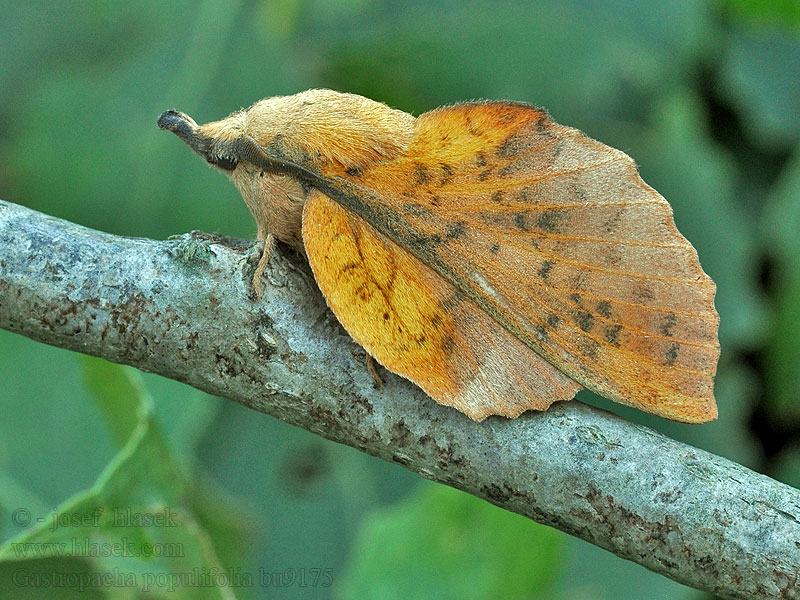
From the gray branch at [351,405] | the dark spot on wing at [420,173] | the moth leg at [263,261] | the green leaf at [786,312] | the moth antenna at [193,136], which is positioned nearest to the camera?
the gray branch at [351,405]

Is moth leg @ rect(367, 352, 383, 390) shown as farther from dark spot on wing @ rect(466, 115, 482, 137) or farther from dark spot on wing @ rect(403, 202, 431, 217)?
dark spot on wing @ rect(466, 115, 482, 137)

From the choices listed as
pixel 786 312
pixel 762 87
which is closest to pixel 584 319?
pixel 786 312

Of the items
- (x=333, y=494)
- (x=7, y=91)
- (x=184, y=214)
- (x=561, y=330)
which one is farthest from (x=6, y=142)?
(x=561, y=330)

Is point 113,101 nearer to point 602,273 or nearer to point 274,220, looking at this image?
point 274,220

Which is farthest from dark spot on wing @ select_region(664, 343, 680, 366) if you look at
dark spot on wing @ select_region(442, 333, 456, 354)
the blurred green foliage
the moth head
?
the blurred green foliage

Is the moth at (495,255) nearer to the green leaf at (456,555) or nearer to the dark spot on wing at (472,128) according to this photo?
the dark spot on wing at (472,128)

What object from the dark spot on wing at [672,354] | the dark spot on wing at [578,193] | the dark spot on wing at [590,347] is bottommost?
the dark spot on wing at [590,347]

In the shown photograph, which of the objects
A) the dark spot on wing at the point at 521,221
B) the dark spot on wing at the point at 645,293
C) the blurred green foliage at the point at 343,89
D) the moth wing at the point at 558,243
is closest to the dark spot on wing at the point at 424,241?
the moth wing at the point at 558,243
